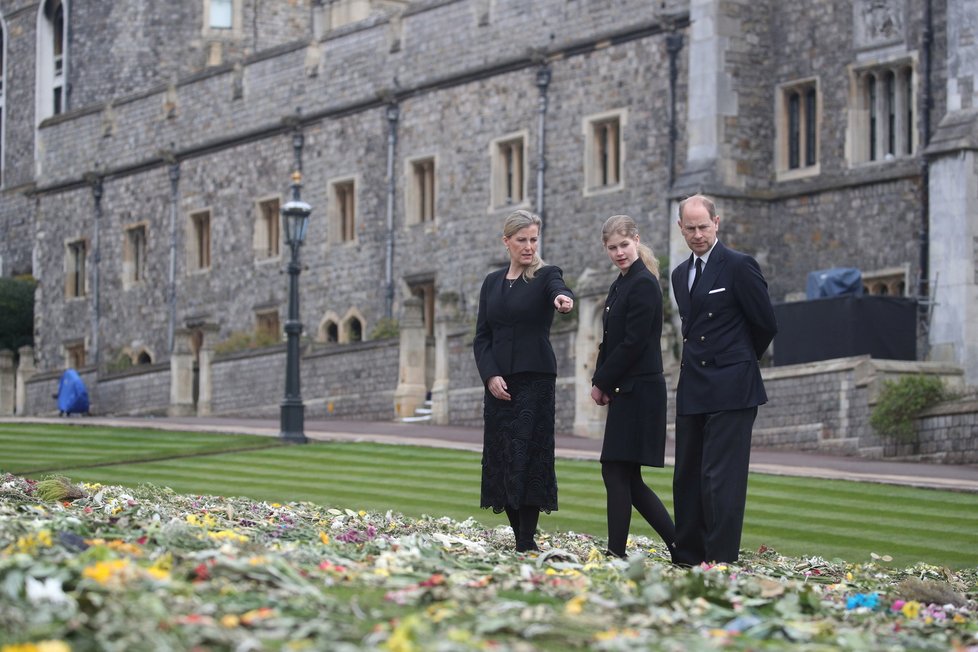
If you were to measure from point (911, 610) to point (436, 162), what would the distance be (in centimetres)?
2972

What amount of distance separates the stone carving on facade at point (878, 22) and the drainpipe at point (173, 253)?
847 inches

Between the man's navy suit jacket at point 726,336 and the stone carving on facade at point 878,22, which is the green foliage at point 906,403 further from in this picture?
the man's navy suit jacket at point 726,336

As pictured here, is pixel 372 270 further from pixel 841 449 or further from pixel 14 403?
pixel 841 449

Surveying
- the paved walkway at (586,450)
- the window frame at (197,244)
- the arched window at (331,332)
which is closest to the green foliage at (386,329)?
the paved walkway at (586,450)

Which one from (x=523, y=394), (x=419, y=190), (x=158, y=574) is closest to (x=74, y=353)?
(x=419, y=190)

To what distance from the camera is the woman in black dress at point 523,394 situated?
10.8 metres

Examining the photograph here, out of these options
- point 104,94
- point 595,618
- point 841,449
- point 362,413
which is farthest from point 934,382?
point 104,94

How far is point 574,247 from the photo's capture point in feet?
112

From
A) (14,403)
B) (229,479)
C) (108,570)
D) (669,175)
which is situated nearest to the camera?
(108,570)

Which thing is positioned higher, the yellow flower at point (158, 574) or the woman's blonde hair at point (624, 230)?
the woman's blonde hair at point (624, 230)

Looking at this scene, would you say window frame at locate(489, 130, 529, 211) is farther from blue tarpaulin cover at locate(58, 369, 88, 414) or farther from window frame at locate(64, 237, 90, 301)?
window frame at locate(64, 237, 90, 301)

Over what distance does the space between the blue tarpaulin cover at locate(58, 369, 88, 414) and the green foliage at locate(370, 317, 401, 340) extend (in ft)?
25.0

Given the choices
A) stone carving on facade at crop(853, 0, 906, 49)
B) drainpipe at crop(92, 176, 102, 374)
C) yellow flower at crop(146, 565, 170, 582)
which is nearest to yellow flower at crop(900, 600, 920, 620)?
yellow flower at crop(146, 565, 170, 582)

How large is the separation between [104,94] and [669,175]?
26.4 meters
